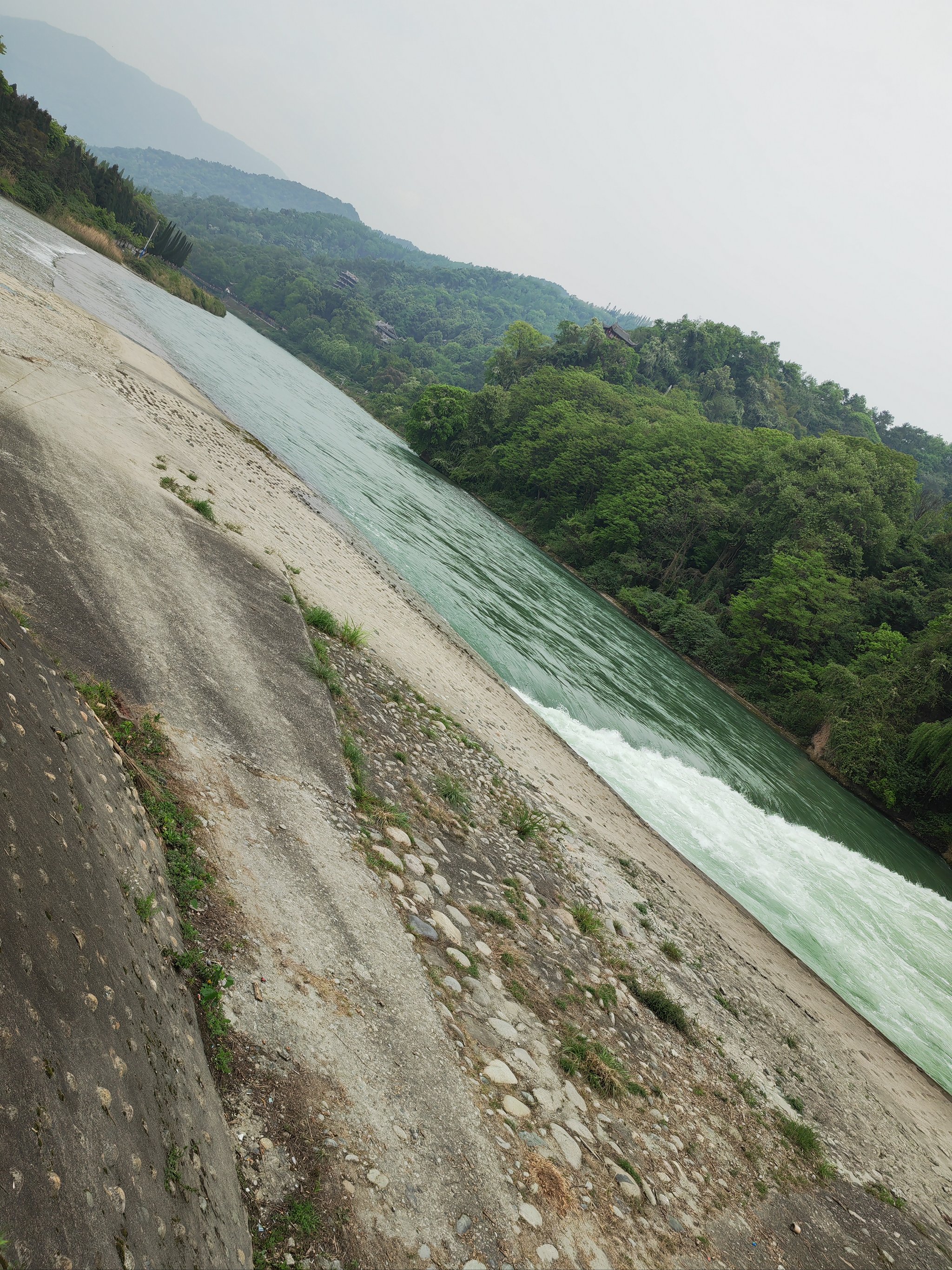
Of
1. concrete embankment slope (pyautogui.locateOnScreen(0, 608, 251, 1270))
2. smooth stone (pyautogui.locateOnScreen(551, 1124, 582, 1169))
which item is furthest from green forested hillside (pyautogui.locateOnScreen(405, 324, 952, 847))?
concrete embankment slope (pyautogui.locateOnScreen(0, 608, 251, 1270))

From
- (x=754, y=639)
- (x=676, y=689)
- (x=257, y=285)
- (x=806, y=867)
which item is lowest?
(x=806, y=867)

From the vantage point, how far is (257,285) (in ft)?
568

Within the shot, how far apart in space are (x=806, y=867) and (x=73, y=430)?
23295mm

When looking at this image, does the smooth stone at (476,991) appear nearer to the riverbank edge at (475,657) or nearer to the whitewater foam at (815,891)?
the riverbank edge at (475,657)

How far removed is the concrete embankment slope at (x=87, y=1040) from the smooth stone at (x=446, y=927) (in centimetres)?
336

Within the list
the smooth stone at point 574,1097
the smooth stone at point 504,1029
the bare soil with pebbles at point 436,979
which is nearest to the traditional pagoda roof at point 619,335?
the bare soil with pebbles at point 436,979

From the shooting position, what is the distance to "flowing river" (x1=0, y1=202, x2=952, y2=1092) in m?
17.1

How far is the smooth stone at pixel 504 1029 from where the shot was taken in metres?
6.84

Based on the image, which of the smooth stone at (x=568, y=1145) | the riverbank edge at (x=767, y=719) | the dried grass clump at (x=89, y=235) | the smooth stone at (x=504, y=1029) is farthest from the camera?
the dried grass clump at (x=89, y=235)

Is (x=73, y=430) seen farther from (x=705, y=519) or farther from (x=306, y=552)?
(x=705, y=519)

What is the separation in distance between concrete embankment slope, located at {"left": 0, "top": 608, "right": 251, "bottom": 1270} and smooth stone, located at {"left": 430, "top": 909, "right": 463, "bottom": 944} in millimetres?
3360

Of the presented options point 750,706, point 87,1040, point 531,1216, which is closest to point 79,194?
point 750,706

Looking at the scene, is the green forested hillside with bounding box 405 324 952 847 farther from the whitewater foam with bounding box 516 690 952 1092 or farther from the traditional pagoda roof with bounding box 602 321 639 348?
the traditional pagoda roof with bounding box 602 321 639 348

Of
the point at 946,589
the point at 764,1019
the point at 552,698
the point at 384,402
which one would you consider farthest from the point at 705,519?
the point at 384,402
